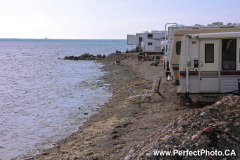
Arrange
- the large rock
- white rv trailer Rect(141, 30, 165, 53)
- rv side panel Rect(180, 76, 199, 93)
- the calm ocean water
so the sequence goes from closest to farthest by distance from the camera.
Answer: the large rock < the calm ocean water < rv side panel Rect(180, 76, 199, 93) < white rv trailer Rect(141, 30, 165, 53)

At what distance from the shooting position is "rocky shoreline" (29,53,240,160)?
17.6 ft

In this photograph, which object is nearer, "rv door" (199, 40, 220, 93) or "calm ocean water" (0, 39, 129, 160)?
"calm ocean water" (0, 39, 129, 160)

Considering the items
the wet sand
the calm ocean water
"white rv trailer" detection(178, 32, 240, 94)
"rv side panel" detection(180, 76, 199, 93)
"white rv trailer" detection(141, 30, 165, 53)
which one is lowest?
the calm ocean water

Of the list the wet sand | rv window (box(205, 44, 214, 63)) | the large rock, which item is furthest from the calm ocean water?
rv window (box(205, 44, 214, 63))

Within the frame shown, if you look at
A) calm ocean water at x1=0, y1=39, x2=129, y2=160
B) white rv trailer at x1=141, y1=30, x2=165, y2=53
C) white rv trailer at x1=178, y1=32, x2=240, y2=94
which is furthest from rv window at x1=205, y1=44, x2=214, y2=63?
white rv trailer at x1=141, y1=30, x2=165, y2=53

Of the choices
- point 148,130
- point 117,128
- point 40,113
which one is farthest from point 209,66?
point 40,113

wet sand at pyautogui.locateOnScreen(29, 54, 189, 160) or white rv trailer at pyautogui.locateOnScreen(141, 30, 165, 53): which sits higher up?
white rv trailer at pyautogui.locateOnScreen(141, 30, 165, 53)

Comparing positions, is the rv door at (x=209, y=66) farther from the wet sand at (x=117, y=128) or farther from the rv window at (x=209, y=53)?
the wet sand at (x=117, y=128)

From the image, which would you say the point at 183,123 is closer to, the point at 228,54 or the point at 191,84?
the point at 191,84

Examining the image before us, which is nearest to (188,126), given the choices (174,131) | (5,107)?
(174,131)

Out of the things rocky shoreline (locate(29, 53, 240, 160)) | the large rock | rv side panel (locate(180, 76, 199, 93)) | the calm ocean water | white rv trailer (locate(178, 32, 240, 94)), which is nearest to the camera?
rocky shoreline (locate(29, 53, 240, 160))

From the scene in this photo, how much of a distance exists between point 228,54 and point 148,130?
4.11 metres

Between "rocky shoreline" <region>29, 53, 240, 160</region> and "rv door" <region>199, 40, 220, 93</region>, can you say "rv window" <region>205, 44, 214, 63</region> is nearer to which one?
"rv door" <region>199, 40, 220, 93</region>

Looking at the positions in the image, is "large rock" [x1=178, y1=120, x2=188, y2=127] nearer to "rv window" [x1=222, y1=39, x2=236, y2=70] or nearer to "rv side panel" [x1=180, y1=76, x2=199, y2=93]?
"rv side panel" [x1=180, y1=76, x2=199, y2=93]
